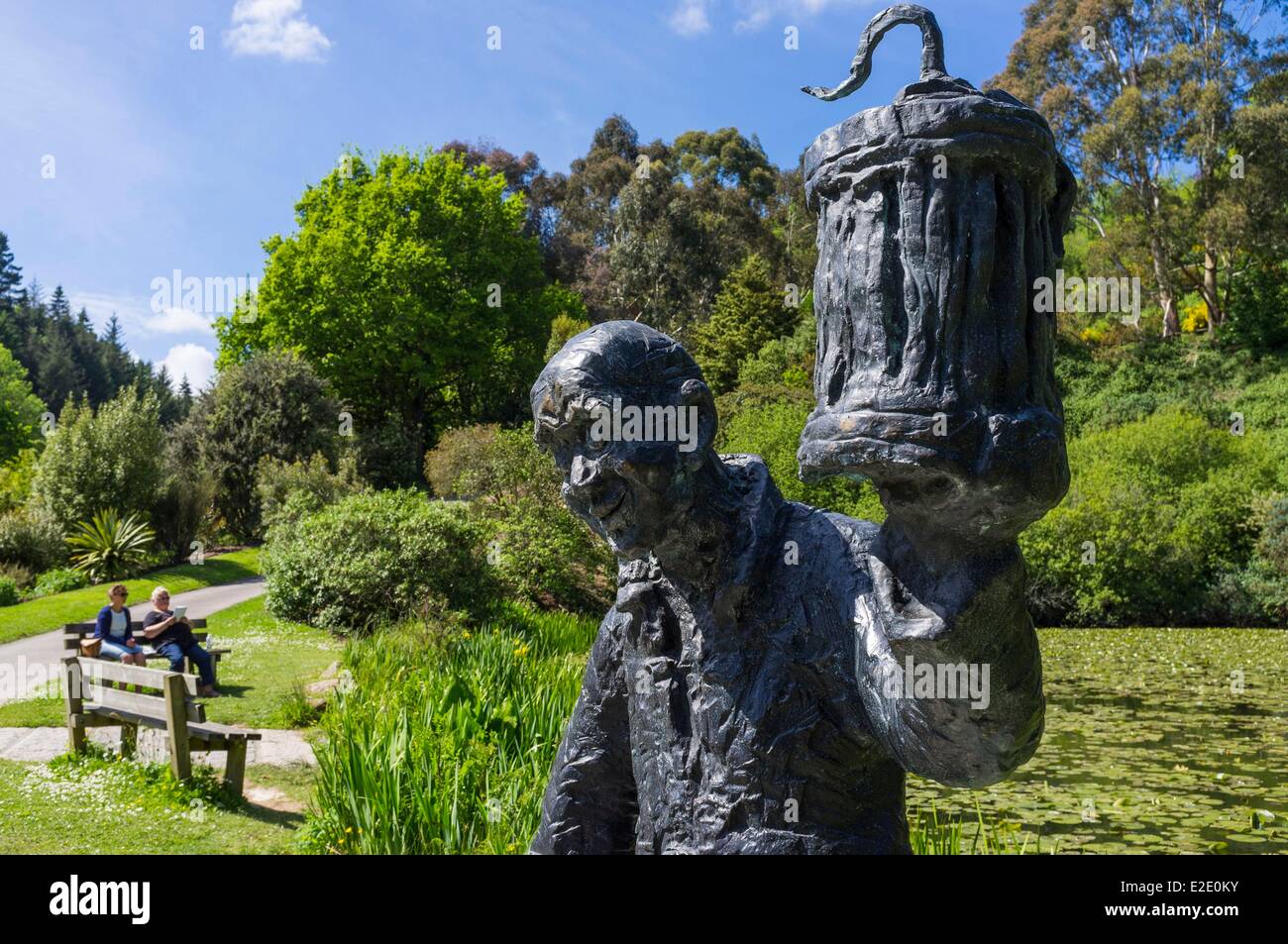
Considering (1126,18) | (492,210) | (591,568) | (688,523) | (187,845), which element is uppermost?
(1126,18)

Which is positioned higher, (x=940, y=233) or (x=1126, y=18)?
(x=1126, y=18)

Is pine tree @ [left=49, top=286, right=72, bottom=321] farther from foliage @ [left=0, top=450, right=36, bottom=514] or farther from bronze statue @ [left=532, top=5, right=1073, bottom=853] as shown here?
bronze statue @ [left=532, top=5, right=1073, bottom=853]

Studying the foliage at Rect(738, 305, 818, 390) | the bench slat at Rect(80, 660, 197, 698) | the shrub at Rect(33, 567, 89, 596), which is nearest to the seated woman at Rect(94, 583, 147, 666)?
the bench slat at Rect(80, 660, 197, 698)

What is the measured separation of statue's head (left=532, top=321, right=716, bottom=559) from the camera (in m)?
1.58

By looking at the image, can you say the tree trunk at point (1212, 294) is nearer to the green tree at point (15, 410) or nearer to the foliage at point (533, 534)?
the foliage at point (533, 534)

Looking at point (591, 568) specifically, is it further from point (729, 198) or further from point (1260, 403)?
point (729, 198)

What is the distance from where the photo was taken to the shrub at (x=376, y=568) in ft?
46.9

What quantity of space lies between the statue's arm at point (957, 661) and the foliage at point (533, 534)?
13.7 m

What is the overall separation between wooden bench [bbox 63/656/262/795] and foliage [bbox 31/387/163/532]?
1327cm

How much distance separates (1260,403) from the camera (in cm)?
2338

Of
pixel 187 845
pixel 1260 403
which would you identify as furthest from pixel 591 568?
pixel 1260 403

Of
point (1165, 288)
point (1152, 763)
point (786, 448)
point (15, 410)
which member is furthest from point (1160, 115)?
point (15, 410)

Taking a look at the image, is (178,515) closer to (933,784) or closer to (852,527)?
(933,784)
